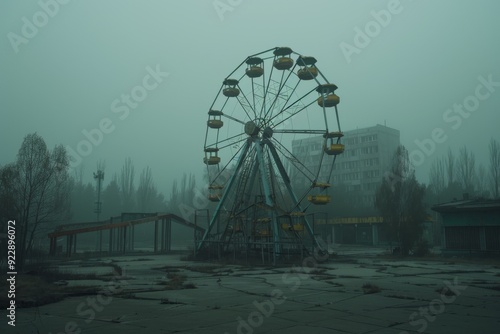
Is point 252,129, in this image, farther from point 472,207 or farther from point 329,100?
point 472,207

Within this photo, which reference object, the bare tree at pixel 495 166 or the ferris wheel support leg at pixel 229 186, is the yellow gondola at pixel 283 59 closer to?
the ferris wheel support leg at pixel 229 186

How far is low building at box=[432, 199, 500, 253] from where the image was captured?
31906mm

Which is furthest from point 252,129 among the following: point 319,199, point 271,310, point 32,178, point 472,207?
point 271,310

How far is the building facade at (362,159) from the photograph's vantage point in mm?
89500

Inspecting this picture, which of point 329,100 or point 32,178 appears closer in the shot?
point 32,178

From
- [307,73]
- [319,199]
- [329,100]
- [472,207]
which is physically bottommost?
[472,207]

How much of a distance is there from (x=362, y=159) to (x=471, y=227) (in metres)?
59.5

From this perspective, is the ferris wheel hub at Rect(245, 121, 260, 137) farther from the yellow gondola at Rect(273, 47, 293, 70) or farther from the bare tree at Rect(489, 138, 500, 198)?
the bare tree at Rect(489, 138, 500, 198)

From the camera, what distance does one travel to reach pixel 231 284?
47.9 ft

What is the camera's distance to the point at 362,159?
302 ft

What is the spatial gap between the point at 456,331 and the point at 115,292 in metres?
8.21

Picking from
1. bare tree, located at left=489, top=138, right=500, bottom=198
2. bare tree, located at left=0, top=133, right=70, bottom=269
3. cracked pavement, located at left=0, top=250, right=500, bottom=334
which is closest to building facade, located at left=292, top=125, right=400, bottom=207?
bare tree, located at left=489, top=138, right=500, bottom=198

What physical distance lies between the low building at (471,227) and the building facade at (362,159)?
51529mm

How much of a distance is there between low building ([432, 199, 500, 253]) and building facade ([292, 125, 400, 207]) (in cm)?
5153
